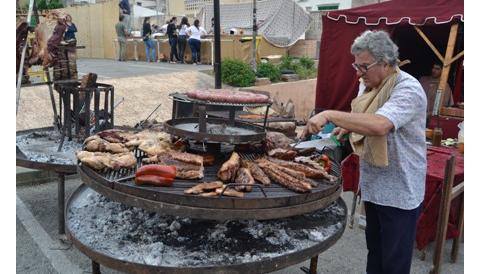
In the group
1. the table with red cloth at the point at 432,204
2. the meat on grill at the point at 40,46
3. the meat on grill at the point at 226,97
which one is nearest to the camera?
the meat on grill at the point at 226,97

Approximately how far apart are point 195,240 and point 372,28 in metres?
7.40

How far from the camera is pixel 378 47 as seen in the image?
2723 millimetres

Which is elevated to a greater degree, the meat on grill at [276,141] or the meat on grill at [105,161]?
the meat on grill at [276,141]

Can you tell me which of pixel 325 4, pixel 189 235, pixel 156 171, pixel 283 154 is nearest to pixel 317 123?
pixel 283 154

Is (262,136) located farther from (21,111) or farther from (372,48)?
(21,111)

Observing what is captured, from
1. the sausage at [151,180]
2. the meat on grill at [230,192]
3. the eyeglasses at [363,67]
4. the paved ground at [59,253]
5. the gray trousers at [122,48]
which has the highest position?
the gray trousers at [122,48]

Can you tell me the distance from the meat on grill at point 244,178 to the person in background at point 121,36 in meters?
17.0

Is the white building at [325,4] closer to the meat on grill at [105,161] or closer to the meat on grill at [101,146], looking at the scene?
the meat on grill at [101,146]

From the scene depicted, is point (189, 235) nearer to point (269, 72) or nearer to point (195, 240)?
point (195, 240)

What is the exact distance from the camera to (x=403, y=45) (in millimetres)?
11133

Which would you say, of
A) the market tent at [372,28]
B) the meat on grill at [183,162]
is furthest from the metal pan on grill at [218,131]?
the market tent at [372,28]

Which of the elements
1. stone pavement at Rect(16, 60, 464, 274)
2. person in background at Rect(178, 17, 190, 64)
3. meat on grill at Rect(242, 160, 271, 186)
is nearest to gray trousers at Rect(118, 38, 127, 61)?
person in background at Rect(178, 17, 190, 64)

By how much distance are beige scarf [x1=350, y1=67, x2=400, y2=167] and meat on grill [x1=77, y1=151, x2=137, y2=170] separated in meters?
1.84

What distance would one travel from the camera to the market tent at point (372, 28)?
7953 mm
